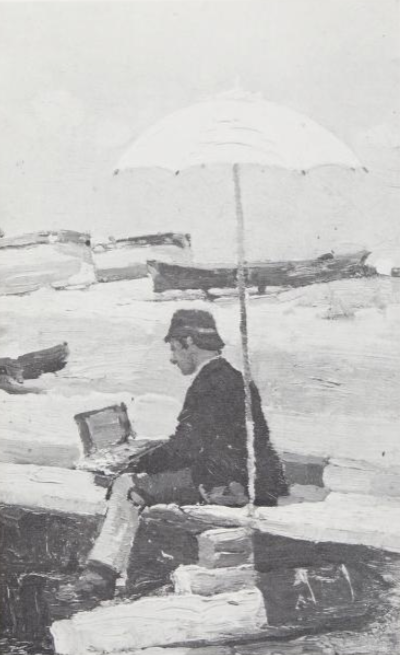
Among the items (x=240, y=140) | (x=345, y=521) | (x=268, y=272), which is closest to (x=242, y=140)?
(x=240, y=140)

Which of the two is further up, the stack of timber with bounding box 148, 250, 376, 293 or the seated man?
the stack of timber with bounding box 148, 250, 376, 293

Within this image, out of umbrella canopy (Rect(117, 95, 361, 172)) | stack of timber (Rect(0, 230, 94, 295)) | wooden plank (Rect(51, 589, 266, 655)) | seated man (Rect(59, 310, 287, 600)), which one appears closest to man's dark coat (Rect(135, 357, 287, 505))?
seated man (Rect(59, 310, 287, 600))

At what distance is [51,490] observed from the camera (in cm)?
221

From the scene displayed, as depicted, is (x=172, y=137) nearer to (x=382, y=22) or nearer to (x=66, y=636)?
(x=382, y=22)

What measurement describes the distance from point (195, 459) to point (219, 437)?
0.11m

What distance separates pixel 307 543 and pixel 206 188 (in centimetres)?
126

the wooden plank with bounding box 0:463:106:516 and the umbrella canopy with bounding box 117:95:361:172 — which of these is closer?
the umbrella canopy with bounding box 117:95:361:172

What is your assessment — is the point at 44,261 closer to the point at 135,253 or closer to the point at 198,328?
the point at 135,253

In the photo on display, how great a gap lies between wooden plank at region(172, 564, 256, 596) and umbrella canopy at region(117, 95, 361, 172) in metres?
1.35

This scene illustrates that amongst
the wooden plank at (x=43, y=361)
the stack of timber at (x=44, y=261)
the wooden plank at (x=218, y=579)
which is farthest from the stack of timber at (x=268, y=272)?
the wooden plank at (x=218, y=579)

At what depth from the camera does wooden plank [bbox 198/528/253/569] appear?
83.7 inches

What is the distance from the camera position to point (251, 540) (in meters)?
2.13

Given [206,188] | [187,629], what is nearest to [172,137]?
[206,188]

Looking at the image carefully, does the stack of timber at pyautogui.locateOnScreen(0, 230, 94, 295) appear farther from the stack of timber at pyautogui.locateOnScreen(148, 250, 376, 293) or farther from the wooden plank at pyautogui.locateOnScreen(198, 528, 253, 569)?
the wooden plank at pyautogui.locateOnScreen(198, 528, 253, 569)
